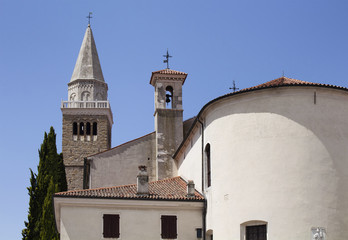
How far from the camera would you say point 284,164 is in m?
23.5

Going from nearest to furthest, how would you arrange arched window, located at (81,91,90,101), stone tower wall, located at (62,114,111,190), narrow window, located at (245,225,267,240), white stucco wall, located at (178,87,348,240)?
white stucco wall, located at (178,87,348,240) < narrow window, located at (245,225,267,240) < stone tower wall, located at (62,114,111,190) < arched window, located at (81,91,90,101)

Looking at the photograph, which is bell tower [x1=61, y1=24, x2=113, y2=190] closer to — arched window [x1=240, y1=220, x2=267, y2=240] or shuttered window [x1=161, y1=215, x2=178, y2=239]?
shuttered window [x1=161, y1=215, x2=178, y2=239]

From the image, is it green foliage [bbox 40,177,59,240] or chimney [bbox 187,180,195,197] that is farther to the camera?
green foliage [bbox 40,177,59,240]

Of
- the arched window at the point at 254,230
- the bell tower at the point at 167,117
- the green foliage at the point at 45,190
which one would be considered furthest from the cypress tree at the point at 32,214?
the arched window at the point at 254,230

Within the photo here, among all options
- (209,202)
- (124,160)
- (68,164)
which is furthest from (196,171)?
(68,164)

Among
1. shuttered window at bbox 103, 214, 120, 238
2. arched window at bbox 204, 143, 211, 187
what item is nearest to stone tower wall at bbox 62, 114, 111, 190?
arched window at bbox 204, 143, 211, 187

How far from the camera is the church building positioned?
23031mm

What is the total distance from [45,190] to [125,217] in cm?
1421

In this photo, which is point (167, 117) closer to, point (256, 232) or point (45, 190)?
point (45, 190)

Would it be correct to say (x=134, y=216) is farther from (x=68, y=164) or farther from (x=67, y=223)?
(x=68, y=164)

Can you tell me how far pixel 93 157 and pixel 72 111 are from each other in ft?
69.2

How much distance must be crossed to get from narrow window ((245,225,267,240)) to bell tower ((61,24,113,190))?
1219 inches

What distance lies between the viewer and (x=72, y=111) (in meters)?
57.8

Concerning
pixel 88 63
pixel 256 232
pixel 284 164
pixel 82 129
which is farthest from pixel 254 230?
pixel 88 63
